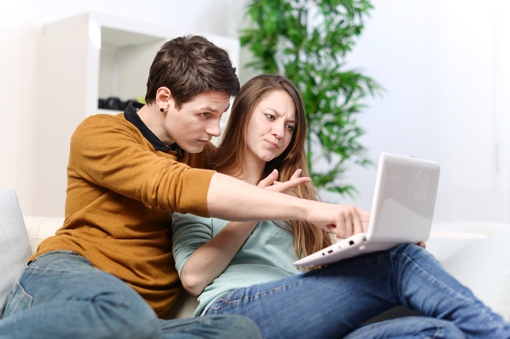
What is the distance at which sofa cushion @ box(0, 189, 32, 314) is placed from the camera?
195 cm

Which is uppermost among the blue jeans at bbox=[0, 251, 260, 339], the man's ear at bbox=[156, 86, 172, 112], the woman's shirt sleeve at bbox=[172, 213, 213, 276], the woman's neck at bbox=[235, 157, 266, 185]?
the man's ear at bbox=[156, 86, 172, 112]

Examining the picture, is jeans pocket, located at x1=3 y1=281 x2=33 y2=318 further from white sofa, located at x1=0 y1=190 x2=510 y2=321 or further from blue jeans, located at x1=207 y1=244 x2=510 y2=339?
blue jeans, located at x1=207 y1=244 x2=510 y2=339

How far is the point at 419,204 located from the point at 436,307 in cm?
23

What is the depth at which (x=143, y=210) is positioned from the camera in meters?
1.90

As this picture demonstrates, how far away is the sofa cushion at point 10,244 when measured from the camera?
6.40 feet

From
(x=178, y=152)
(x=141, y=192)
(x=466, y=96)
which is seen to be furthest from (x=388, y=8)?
(x=141, y=192)

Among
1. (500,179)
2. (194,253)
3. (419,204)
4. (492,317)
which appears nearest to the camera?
(492,317)

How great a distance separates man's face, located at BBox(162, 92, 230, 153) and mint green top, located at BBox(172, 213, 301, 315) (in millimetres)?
207

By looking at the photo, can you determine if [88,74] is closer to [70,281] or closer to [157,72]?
[157,72]

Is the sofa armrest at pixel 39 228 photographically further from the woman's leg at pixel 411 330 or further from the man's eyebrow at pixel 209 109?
the woman's leg at pixel 411 330

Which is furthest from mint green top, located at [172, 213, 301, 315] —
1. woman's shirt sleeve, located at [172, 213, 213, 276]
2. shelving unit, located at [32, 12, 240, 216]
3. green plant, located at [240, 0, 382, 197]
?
green plant, located at [240, 0, 382, 197]

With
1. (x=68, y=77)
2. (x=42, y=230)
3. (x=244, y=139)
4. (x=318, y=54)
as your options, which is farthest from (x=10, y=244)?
(x=318, y=54)

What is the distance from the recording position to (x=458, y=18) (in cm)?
460

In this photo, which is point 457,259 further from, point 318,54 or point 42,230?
point 318,54
